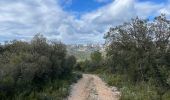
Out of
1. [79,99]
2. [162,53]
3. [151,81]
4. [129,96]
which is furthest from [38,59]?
[162,53]

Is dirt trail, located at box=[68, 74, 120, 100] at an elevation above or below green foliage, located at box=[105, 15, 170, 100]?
below

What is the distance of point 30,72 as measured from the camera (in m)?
31.8

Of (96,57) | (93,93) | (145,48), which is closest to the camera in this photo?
(93,93)

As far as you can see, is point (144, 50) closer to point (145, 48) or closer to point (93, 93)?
point (145, 48)

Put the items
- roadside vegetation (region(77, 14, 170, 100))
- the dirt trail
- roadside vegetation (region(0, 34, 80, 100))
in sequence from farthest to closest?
roadside vegetation (region(77, 14, 170, 100)) → the dirt trail → roadside vegetation (region(0, 34, 80, 100))

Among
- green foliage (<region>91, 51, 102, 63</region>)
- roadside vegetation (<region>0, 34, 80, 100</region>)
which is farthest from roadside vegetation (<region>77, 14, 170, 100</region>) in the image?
green foliage (<region>91, 51, 102, 63</region>)

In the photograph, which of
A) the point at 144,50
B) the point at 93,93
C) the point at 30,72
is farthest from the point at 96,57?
the point at 30,72

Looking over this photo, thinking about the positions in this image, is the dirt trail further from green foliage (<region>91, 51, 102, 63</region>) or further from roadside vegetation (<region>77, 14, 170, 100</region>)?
green foliage (<region>91, 51, 102, 63</region>)

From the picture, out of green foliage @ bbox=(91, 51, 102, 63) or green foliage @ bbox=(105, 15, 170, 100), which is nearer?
green foliage @ bbox=(105, 15, 170, 100)

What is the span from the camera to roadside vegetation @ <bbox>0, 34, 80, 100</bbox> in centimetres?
2629

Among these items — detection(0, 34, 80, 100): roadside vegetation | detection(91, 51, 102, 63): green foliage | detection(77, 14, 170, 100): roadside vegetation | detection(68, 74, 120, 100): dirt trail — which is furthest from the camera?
detection(91, 51, 102, 63): green foliage

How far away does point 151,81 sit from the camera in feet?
137

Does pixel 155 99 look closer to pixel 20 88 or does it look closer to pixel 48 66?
pixel 20 88

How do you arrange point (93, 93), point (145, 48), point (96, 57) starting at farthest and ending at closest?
point (96, 57) < point (145, 48) < point (93, 93)
